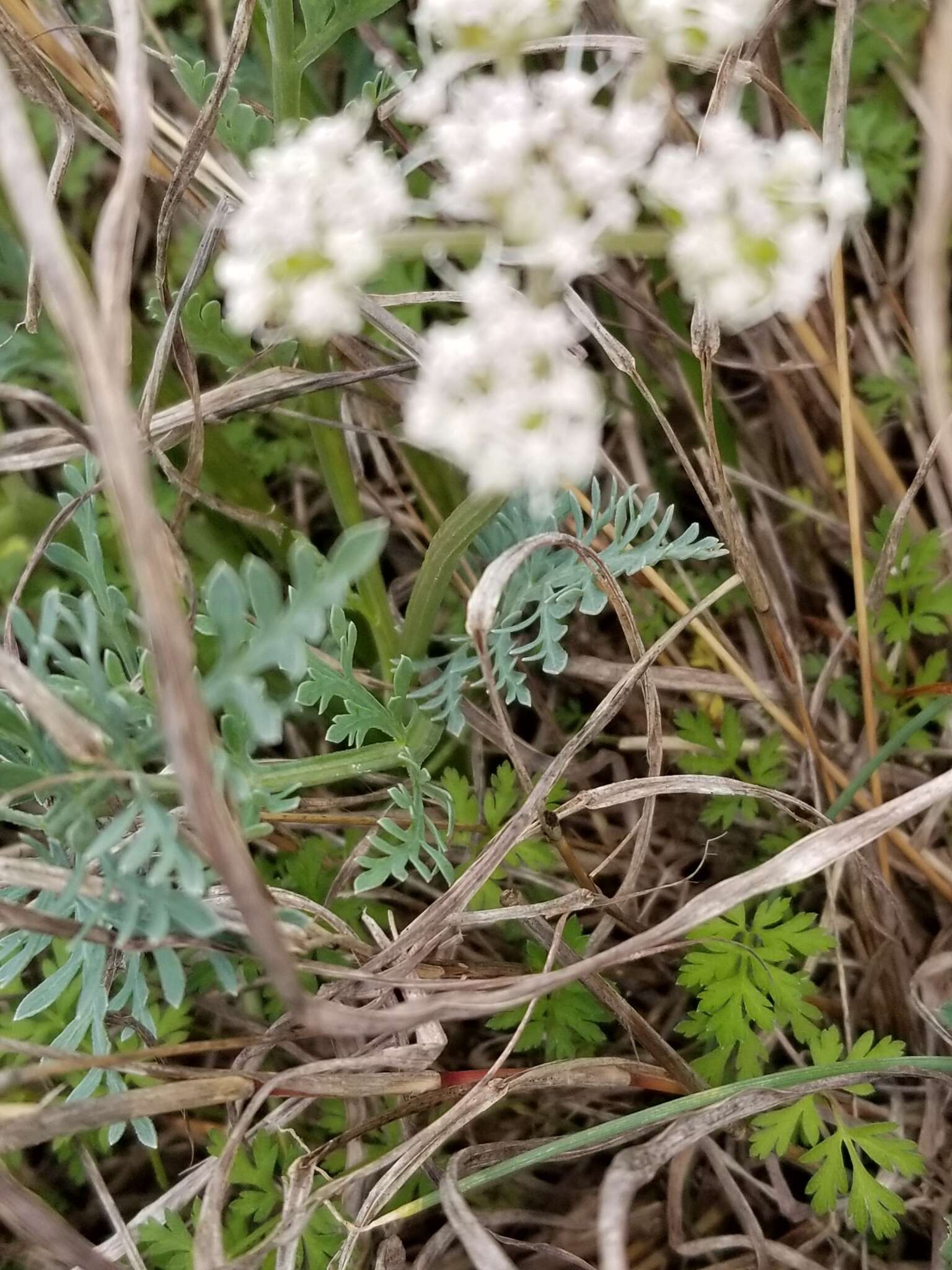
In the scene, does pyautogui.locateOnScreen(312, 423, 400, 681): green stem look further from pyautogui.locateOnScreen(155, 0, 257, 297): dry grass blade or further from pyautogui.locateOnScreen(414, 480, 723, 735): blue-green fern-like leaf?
pyautogui.locateOnScreen(155, 0, 257, 297): dry grass blade

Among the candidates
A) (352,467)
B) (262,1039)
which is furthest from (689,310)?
(262,1039)

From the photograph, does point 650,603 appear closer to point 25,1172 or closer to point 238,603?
point 238,603

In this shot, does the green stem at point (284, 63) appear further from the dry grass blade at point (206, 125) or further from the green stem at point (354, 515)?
the green stem at point (354, 515)

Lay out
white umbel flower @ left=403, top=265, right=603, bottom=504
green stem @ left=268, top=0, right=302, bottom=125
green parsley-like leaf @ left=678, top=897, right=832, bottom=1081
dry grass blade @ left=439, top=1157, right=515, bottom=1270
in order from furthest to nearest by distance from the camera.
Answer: green parsley-like leaf @ left=678, top=897, right=832, bottom=1081 < green stem @ left=268, top=0, right=302, bottom=125 < dry grass blade @ left=439, top=1157, right=515, bottom=1270 < white umbel flower @ left=403, top=265, right=603, bottom=504

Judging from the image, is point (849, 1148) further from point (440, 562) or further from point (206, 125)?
point (206, 125)

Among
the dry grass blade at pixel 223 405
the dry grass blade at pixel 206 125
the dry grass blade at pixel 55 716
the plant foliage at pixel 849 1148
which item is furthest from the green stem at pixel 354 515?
the plant foliage at pixel 849 1148

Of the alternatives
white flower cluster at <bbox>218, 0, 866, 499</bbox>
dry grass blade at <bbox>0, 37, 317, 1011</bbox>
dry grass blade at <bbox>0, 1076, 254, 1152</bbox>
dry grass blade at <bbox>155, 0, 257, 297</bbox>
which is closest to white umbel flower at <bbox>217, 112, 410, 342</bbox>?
white flower cluster at <bbox>218, 0, 866, 499</bbox>
